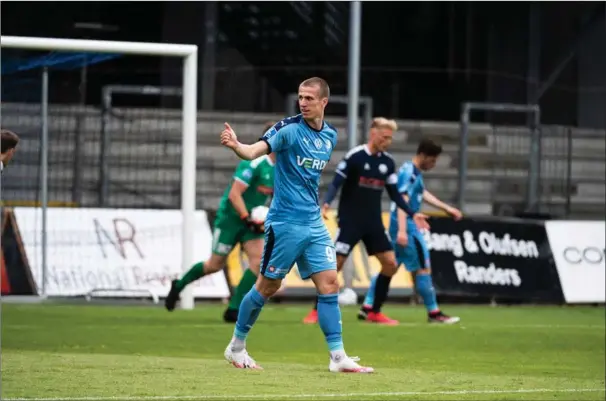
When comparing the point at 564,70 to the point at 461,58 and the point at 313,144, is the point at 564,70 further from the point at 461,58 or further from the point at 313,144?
the point at 313,144

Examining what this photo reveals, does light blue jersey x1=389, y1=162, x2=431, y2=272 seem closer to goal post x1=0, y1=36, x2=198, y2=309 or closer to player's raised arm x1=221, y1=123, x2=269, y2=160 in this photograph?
goal post x1=0, y1=36, x2=198, y2=309

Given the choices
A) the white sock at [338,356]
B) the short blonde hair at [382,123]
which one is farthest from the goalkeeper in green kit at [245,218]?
the white sock at [338,356]

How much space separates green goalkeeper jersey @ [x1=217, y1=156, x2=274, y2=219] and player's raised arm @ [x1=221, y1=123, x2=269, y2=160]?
224 inches

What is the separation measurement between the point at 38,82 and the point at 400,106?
30.2 ft

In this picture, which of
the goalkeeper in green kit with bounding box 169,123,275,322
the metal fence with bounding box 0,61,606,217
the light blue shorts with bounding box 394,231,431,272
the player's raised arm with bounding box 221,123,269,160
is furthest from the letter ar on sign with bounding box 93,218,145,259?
the player's raised arm with bounding box 221,123,269,160

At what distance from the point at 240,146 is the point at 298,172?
3.12 ft

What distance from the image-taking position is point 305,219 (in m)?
10.2

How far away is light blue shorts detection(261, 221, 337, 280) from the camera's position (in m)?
10.1

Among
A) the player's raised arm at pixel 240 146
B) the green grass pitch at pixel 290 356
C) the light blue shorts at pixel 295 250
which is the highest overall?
the player's raised arm at pixel 240 146

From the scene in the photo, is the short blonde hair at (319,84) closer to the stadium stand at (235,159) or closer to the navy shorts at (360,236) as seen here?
the navy shorts at (360,236)

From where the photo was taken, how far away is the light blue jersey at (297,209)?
10.1 metres

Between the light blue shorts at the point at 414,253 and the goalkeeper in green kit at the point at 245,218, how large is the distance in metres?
1.82

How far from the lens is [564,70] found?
27.3 metres

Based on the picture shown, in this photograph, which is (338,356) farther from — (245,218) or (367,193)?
(367,193)
